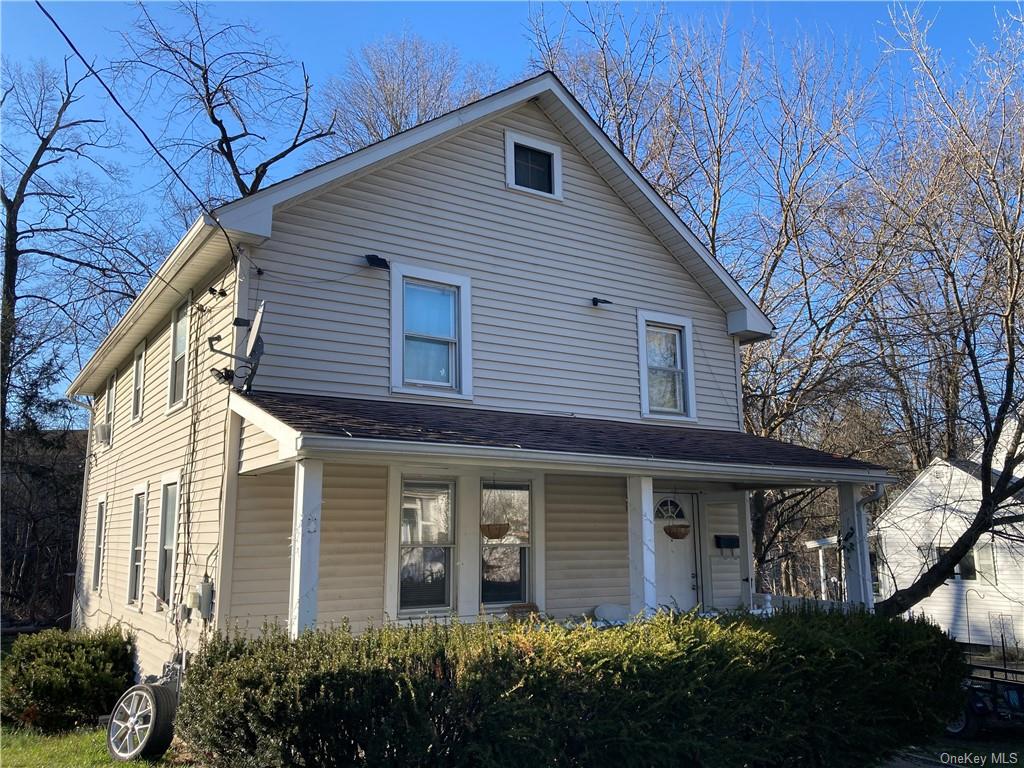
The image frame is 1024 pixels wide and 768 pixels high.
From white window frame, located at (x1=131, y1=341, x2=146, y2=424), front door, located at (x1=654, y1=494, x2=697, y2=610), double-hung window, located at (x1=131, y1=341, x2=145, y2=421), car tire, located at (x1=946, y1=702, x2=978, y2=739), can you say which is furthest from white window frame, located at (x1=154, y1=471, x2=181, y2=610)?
car tire, located at (x1=946, y1=702, x2=978, y2=739)

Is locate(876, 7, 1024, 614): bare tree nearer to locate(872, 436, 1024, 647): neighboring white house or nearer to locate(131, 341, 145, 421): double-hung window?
locate(872, 436, 1024, 647): neighboring white house

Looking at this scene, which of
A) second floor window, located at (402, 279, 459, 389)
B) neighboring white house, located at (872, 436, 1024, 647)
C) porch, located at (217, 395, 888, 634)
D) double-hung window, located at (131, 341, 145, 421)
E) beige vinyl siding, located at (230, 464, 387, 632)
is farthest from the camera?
neighboring white house, located at (872, 436, 1024, 647)

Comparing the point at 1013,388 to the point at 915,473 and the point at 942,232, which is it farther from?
the point at 915,473

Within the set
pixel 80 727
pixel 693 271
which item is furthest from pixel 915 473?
pixel 80 727

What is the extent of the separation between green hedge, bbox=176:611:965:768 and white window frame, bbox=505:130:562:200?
22.0 ft

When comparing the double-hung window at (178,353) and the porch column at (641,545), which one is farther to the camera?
the double-hung window at (178,353)

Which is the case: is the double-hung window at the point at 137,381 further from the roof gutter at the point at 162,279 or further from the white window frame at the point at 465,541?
the white window frame at the point at 465,541

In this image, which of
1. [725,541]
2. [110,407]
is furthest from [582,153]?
[110,407]

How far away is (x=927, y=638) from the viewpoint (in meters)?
A: 8.33

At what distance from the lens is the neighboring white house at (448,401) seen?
869 cm

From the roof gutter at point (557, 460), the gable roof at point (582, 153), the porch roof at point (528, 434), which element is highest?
the gable roof at point (582, 153)

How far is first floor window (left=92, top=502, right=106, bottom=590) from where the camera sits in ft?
51.3

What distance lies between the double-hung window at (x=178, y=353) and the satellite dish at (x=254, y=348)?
3.04m

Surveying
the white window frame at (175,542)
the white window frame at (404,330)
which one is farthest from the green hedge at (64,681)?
the white window frame at (404,330)
